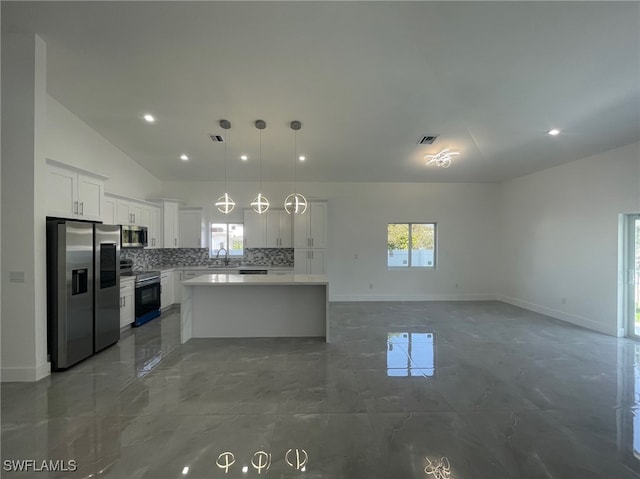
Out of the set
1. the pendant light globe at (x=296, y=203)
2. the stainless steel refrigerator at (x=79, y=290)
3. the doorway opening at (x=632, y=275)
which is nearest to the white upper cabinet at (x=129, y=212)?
the stainless steel refrigerator at (x=79, y=290)

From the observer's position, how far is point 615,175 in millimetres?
4621

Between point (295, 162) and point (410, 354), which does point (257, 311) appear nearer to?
point (410, 354)

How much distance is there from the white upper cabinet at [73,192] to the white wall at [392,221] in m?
2.94

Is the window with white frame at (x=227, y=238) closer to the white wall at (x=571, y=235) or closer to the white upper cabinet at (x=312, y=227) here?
the white upper cabinet at (x=312, y=227)

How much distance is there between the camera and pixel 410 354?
386cm

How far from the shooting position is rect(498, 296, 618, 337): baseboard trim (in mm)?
4742

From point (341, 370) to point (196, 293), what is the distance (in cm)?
263

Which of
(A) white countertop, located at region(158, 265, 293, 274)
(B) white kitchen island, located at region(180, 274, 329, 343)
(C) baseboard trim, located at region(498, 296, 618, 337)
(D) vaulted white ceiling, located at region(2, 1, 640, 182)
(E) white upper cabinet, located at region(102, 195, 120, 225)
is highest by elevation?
(D) vaulted white ceiling, located at region(2, 1, 640, 182)

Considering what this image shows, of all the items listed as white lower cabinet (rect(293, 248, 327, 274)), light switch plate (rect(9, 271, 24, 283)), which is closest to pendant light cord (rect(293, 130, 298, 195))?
white lower cabinet (rect(293, 248, 327, 274))

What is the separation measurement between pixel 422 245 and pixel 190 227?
591cm

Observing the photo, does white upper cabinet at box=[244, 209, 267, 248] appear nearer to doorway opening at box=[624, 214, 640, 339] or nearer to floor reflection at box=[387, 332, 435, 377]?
floor reflection at box=[387, 332, 435, 377]

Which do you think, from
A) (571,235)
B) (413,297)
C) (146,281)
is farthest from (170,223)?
(571,235)

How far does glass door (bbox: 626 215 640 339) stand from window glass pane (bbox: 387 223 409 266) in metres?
3.94

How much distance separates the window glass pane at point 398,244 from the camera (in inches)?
291
